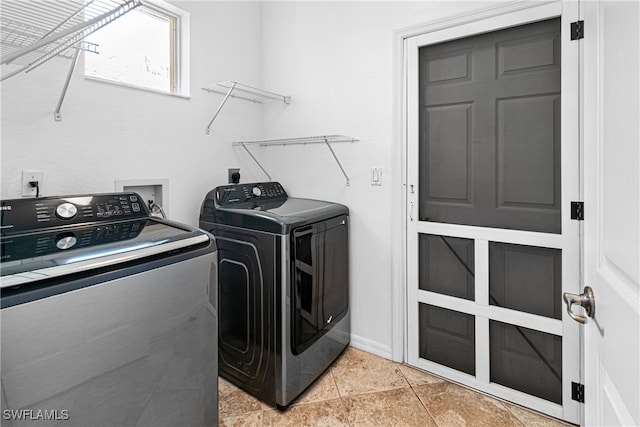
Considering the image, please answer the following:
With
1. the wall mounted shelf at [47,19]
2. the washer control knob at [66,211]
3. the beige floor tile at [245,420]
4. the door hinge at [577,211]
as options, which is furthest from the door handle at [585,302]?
the washer control knob at [66,211]

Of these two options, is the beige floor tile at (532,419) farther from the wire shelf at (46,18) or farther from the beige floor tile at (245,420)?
the wire shelf at (46,18)

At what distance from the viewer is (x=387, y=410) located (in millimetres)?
1721

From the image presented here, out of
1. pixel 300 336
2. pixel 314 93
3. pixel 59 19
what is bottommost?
pixel 300 336

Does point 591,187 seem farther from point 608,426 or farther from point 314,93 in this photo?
point 314,93

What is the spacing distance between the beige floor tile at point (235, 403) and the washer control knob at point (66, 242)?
1145mm

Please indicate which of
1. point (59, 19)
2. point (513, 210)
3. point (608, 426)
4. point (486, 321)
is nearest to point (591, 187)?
point (608, 426)

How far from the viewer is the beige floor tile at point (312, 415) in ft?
5.35

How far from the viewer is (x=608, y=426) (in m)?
Result: 0.69

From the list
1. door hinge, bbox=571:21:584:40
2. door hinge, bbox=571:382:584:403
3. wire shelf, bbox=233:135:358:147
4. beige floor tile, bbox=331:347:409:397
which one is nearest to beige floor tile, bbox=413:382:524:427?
beige floor tile, bbox=331:347:409:397

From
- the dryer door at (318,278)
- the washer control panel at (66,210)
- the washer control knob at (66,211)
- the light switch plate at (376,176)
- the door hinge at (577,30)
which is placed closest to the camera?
the washer control panel at (66,210)

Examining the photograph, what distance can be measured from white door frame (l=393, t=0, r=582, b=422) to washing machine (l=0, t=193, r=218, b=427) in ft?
4.03

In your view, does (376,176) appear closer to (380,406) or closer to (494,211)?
(494,211)

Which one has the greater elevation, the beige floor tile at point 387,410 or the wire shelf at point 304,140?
the wire shelf at point 304,140

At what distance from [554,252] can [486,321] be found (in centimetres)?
51
